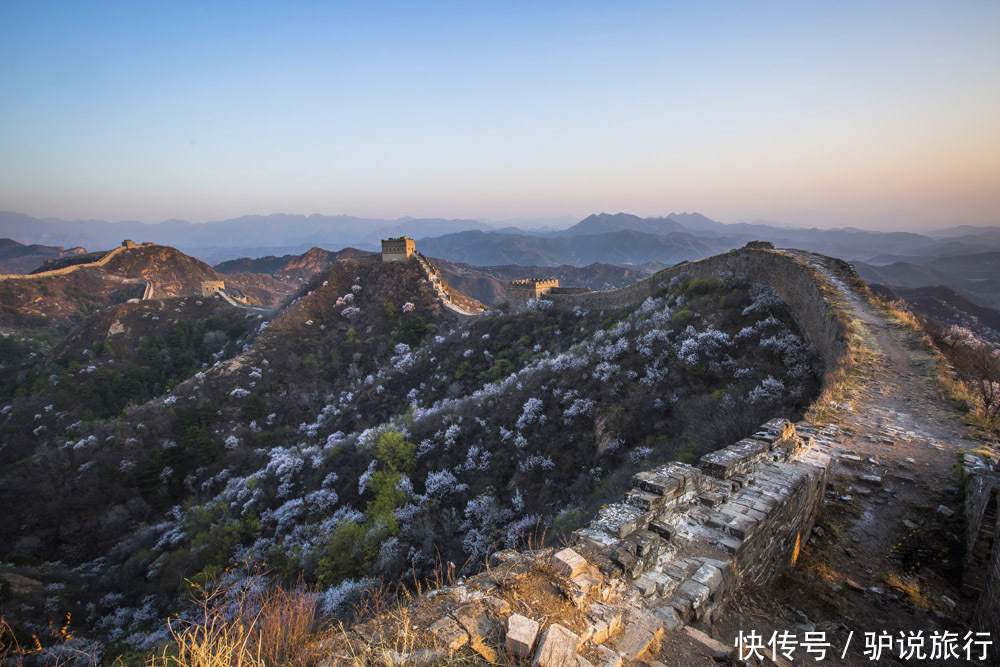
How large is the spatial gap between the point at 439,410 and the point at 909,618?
16982 mm

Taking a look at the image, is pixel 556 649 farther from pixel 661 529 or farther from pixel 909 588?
pixel 909 588

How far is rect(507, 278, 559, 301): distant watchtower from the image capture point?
104 ft

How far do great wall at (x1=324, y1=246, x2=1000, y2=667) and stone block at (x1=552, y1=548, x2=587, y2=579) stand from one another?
13 mm

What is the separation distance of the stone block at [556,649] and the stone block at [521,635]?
0.22 ft

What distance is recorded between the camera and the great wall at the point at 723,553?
3.11m

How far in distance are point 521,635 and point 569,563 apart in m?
1.05

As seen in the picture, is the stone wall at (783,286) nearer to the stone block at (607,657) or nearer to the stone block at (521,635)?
the stone block at (607,657)

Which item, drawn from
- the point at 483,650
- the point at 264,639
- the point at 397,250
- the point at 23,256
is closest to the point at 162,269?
the point at 397,250

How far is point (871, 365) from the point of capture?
31.1 feet

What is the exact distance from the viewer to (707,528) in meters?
4.67

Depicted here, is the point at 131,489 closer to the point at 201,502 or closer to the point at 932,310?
the point at 201,502

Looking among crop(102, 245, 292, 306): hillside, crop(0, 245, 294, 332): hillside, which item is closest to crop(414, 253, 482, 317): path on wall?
crop(0, 245, 294, 332): hillside

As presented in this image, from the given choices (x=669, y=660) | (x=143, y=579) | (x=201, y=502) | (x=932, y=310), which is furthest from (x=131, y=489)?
(x=932, y=310)

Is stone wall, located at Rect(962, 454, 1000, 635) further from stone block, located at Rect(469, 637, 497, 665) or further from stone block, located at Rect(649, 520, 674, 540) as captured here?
stone block, located at Rect(469, 637, 497, 665)
